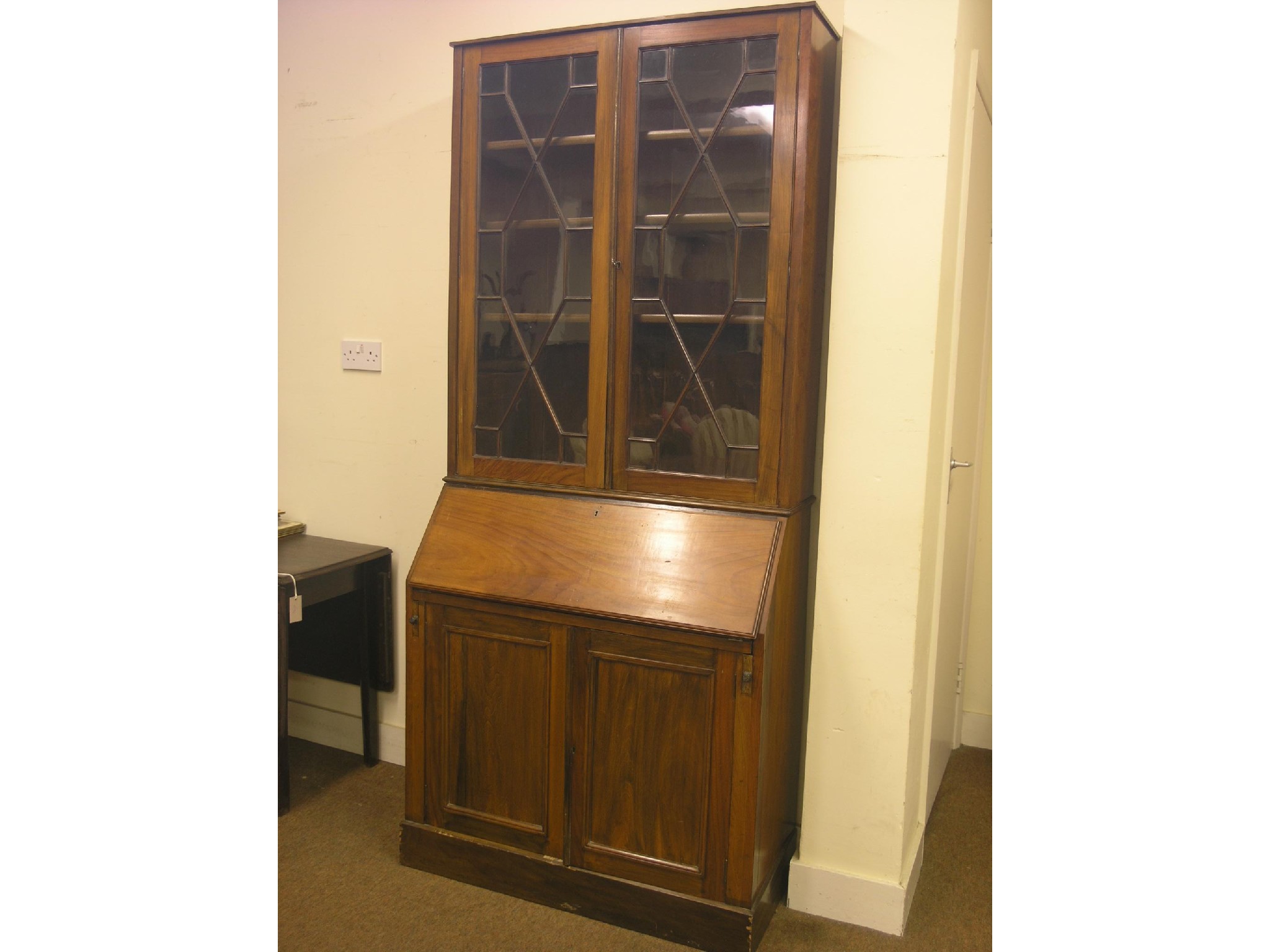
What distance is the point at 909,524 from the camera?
83.6 inches

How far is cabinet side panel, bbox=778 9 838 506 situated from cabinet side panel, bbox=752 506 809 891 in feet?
0.55

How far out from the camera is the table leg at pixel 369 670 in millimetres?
2859

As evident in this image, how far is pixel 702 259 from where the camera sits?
6.89 feet

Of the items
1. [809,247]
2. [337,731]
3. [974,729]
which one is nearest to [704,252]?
[809,247]

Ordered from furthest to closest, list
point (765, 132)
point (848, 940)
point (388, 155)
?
point (388, 155), point (848, 940), point (765, 132)

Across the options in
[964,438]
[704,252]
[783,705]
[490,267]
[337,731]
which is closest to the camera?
A: [704,252]

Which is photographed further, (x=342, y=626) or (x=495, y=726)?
(x=342, y=626)

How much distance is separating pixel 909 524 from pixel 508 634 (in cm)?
98

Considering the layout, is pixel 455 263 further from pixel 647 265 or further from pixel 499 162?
pixel 647 265

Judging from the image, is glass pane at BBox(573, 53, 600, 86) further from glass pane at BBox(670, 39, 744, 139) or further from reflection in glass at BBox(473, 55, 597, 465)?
glass pane at BBox(670, 39, 744, 139)

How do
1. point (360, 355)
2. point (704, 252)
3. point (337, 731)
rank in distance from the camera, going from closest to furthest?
point (704, 252) → point (360, 355) → point (337, 731)

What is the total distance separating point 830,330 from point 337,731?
206 cm
